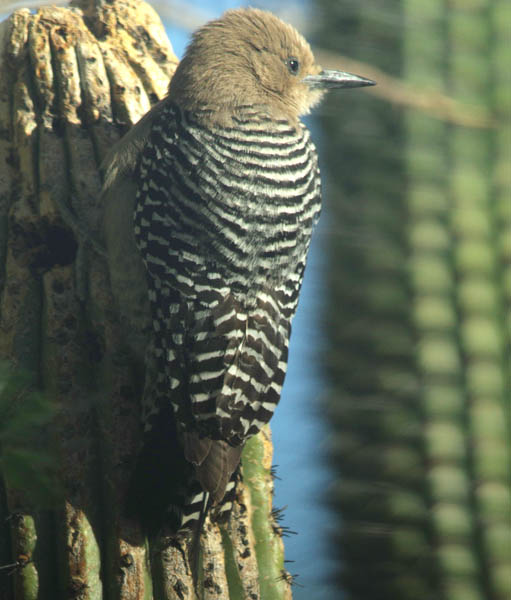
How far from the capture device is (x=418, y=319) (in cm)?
270

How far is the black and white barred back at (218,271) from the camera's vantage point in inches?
92.4

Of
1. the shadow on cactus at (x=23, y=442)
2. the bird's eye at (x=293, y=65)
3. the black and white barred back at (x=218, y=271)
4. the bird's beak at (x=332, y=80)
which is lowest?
the shadow on cactus at (x=23, y=442)

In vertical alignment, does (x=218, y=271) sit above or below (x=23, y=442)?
above

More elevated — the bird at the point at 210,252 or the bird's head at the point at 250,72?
the bird's head at the point at 250,72

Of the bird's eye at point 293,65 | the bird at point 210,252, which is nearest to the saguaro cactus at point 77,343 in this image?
the bird at point 210,252

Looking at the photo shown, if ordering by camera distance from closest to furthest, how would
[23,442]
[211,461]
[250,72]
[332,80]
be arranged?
[23,442] → [211,461] → [250,72] → [332,80]

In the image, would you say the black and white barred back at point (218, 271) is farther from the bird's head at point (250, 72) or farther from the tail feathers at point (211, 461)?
the bird's head at point (250, 72)

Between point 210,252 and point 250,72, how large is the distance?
3.01ft

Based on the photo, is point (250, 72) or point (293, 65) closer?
point (250, 72)

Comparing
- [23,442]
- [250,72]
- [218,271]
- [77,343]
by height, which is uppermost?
[250,72]

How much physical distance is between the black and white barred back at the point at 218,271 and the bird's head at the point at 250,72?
107mm

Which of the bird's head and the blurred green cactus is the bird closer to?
the bird's head

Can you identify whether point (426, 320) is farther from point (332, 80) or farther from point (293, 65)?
point (293, 65)

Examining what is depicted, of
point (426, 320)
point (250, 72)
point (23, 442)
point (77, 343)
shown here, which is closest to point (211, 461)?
point (77, 343)
